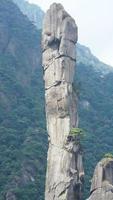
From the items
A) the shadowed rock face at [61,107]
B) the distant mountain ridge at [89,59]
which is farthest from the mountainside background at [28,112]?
the distant mountain ridge at [89,59]

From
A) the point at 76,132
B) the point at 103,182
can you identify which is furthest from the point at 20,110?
the point at 103,182

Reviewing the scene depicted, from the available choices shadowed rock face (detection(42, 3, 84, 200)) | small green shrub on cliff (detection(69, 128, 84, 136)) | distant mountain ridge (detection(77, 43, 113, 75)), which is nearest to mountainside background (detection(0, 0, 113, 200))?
shadowed rock face (detection(42, 3, 84, 200))

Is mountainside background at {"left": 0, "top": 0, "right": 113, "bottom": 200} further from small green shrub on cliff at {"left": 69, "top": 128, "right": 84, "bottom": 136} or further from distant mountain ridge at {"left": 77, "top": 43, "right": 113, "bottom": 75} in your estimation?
distant mountain ridge at {"left": 77, "top": 43, "right": 113, "bottom": 75}

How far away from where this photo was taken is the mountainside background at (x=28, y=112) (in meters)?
45.2

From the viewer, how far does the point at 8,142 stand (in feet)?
163

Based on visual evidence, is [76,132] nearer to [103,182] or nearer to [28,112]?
[103,182]

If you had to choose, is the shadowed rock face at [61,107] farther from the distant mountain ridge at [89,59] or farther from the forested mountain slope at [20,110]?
the distant mountain ridge at [89,59]

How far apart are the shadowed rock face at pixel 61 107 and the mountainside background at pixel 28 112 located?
1007 millimetres

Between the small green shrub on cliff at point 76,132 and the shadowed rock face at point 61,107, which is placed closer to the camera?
the shadowed rock face at point 61,107

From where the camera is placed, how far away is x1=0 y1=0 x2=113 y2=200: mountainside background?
45250 mm

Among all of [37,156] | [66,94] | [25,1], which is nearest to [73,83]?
[66,94]

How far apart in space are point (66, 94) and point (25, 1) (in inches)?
3429

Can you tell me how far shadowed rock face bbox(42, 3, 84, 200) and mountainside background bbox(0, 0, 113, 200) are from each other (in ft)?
3.30

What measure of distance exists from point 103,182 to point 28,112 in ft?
107
